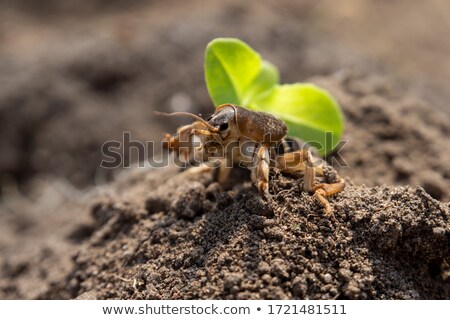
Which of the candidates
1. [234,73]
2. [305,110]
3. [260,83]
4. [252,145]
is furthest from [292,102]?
[252,145]

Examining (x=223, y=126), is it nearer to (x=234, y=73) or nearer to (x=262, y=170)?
(x=262, y=170)

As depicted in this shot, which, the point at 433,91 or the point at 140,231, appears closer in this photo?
the point at 140,231

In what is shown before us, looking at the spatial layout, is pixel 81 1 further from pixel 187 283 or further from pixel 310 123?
pixel 187 283

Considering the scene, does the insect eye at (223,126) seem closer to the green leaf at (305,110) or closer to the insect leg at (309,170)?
the insect leg at (309,170)

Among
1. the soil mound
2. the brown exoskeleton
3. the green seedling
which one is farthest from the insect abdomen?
the green seedling

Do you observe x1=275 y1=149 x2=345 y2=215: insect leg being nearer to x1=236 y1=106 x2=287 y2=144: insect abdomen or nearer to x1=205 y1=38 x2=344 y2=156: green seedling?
x1=236 y1=106 x2=287 y2=144: insect abdomen
